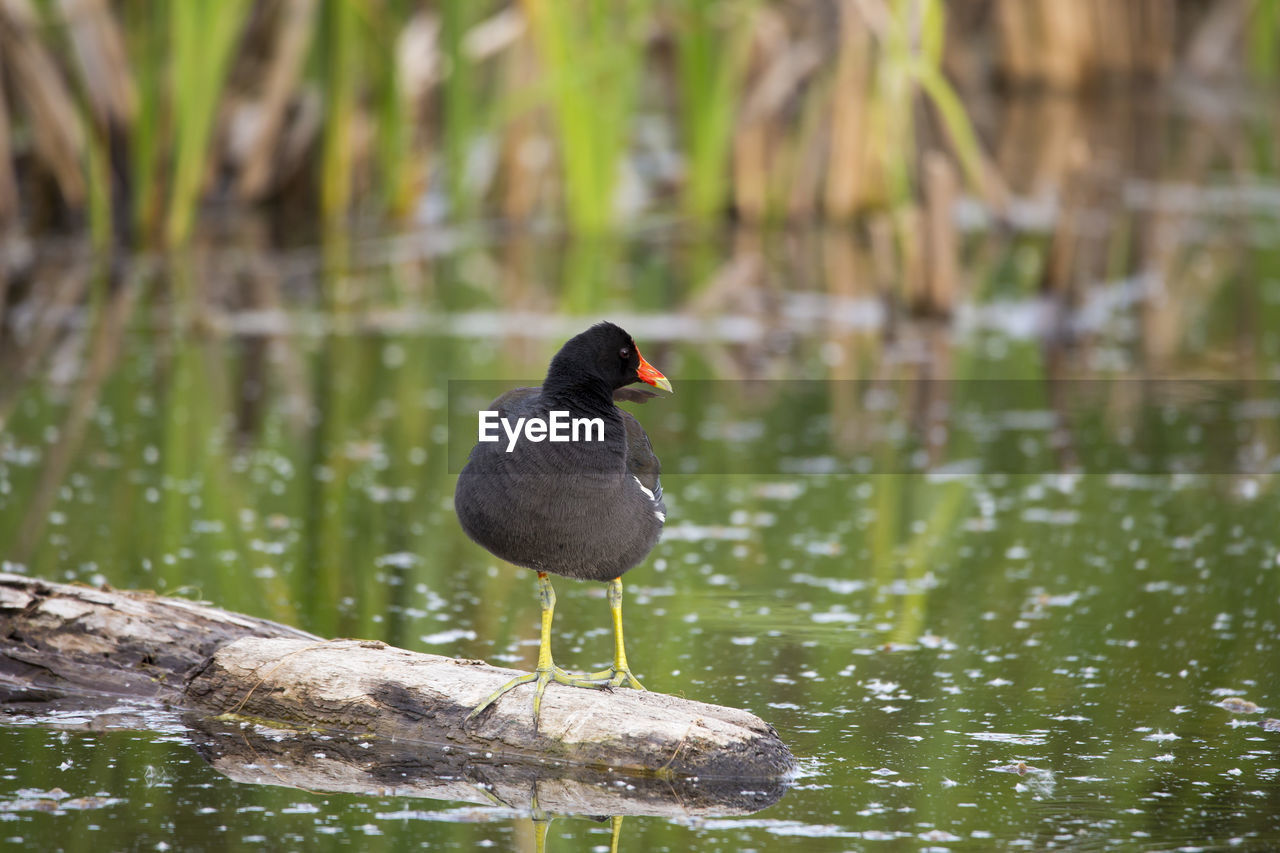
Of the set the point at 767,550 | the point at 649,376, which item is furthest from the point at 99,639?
the point at 767,550

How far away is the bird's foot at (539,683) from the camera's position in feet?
14.1

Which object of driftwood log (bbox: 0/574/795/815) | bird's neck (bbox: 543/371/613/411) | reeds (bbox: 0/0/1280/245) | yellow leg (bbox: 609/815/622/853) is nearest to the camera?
yellow leg (bbox: 609/815/622/853)

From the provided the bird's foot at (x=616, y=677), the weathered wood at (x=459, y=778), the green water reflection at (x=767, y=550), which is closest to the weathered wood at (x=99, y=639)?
the green water reflection at (x=767, y=550)

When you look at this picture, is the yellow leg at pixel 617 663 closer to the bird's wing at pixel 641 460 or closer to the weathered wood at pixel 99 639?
the bird's wing at pixel 641 460

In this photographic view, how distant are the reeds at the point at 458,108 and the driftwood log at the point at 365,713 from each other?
20.7 feet

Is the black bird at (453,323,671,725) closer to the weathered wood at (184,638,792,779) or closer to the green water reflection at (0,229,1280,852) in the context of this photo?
the weathered wood at (184,638,792,779)

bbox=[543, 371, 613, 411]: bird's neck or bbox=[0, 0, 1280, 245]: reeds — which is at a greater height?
bbox=[0, 0, 1280, 245]: reeds

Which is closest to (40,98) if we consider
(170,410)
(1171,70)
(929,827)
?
(170,410)

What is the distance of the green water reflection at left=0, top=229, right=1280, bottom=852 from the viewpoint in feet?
13.2

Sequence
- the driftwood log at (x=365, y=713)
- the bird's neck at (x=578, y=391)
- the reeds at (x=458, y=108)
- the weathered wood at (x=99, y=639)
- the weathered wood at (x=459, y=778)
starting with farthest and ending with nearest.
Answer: the reeds at (x=458, y=108), the weathered wood at (x=99, y=639), the bird's neck at (x=578, y=391), the driftwood log at (x=365, y=713), the weathered wood at (x=459, y=778)

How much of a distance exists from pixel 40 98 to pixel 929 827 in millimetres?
8413

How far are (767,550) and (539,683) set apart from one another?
220 centimetres

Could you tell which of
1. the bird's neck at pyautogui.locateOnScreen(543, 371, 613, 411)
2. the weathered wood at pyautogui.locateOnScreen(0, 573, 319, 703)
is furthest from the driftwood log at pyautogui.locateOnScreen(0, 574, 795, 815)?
the bird's neck at pyautogui.locateOnScreen(543, 371, 613, 411)

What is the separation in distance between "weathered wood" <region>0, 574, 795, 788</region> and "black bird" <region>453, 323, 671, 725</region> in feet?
0.28
